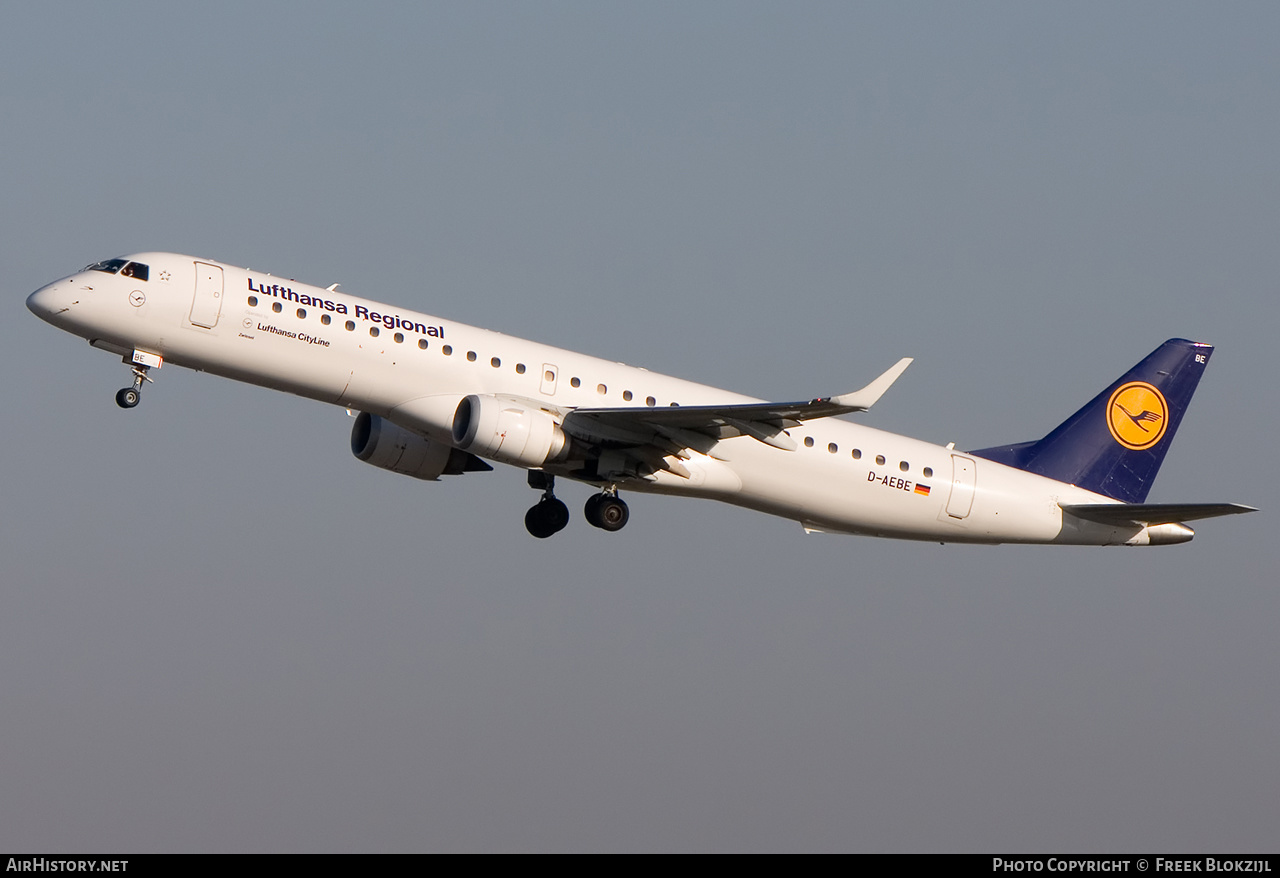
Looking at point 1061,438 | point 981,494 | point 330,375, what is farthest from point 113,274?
point 1061,438

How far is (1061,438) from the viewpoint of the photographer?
149ft

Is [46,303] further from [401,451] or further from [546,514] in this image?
[546,514]

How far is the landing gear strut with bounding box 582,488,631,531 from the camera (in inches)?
1581

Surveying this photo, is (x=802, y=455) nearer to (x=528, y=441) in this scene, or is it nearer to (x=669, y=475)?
(x=669, y=475)

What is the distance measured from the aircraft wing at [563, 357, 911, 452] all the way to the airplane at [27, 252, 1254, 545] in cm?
4

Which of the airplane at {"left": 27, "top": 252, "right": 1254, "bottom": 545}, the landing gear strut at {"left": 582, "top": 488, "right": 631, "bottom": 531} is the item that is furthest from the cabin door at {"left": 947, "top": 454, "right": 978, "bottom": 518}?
the landing gear strut at {"left": 582, "top": 488, "right": 631, "bottom": 531}

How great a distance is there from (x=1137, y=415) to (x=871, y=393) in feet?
47.0

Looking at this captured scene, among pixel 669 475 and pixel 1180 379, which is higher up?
pixel 1180 379

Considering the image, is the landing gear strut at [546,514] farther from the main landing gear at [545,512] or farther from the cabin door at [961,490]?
the cabin door at [961,490]

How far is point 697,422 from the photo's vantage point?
37938 millimetres

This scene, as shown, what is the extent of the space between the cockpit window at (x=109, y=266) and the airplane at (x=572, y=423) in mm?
47

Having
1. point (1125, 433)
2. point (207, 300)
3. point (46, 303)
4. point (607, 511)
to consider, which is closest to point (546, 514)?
point (607, 511)

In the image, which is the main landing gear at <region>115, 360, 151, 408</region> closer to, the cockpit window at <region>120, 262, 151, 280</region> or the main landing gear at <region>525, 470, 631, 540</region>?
the cockpit window at <region>120, 262, 151, 280</region>

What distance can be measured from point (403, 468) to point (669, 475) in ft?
22.1
